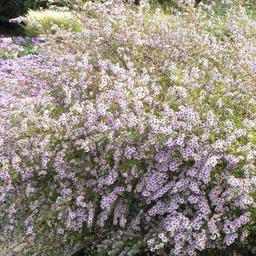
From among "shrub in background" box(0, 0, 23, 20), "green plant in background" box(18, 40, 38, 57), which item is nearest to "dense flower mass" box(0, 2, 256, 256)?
"green plant in background" box(18, 40, 38, 57)

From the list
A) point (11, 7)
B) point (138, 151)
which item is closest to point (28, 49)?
point (11, 7)

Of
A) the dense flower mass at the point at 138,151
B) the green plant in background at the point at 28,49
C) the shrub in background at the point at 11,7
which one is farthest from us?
the shrub in background at the point at 11,7

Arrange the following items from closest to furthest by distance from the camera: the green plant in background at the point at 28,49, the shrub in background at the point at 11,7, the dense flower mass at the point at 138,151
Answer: the dense flower mass at the point at 138,151, the green plant in background at the point at 28,49, the shrub in background at the point at 11,7

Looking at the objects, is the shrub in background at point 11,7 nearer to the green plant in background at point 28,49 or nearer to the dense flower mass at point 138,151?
the green plant in background at point 28,49

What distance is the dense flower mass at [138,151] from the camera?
291cm

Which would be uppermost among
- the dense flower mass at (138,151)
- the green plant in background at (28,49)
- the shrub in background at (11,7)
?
the dense flower mass at (138,151)

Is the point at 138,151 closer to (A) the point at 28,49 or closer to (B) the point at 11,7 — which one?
(A) the point at 28,49

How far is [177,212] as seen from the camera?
297cm

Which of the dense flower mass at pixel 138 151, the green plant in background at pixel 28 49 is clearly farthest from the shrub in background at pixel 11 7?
the dense flower mass at pixel 138 151

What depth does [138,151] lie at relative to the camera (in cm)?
301

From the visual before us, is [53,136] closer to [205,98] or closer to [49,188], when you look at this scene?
[49,188]

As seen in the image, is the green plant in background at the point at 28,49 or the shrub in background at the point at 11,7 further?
the shrub in background at the point at 11,7

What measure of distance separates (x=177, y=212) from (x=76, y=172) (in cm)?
60

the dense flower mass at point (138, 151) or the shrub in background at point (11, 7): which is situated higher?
the dense flower mass at point (138, 151)
